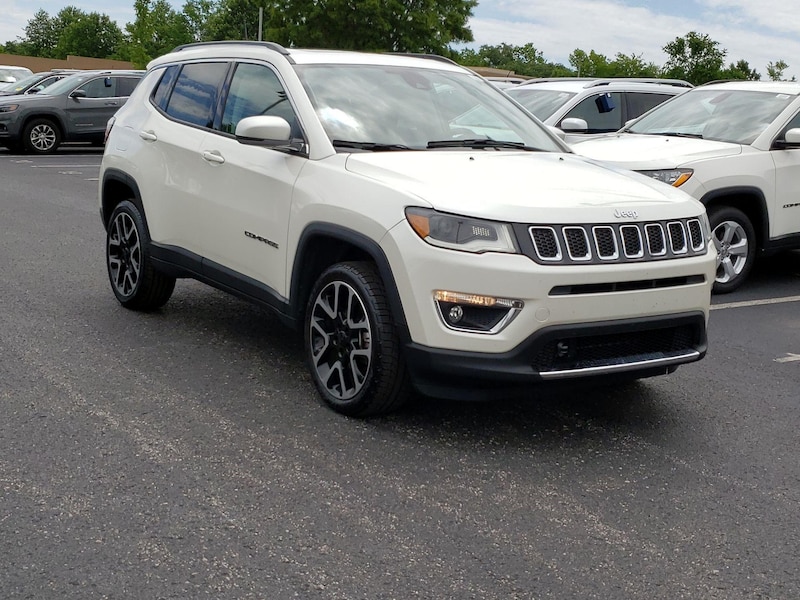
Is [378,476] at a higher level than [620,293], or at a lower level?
lower

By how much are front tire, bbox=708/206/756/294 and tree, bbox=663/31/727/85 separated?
45952 mm

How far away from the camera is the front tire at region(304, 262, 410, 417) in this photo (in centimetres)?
494

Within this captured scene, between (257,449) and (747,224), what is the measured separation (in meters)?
5.82

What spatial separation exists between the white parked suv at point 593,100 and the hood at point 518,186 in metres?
7.05

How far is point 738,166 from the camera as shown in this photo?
908cm

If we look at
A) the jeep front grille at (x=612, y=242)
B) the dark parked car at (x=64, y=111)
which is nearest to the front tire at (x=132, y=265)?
the jeep front grille at (x=612, y=242)

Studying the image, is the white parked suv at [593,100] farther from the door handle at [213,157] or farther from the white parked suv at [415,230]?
the door handle at [213,157]

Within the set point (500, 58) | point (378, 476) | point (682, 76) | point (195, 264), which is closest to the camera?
point (378, 476)

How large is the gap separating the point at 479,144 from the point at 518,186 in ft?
3.41

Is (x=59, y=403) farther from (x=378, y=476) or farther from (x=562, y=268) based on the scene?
(x=562, y=268)

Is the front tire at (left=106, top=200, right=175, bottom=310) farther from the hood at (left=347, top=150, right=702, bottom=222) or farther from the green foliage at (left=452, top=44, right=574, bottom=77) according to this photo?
the green foliage at (left=452, top=44, right=574, bottom=77)

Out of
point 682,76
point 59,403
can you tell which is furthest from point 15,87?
point 682,76

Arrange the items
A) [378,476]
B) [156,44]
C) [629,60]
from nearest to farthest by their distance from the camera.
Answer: [378,476] < [629,60] < [156,44]

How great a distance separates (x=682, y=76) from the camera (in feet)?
179
